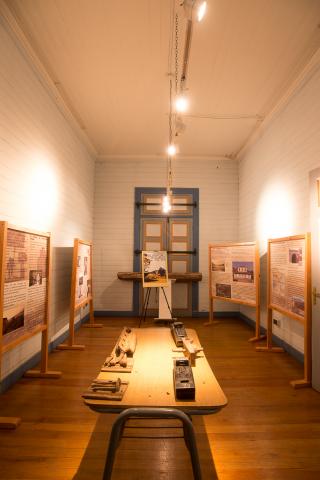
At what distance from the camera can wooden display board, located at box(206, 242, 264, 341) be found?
5094 millimetres

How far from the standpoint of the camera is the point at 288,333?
4.24m

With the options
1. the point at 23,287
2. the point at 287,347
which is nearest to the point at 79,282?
the point at 23,287

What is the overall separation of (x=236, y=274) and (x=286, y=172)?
2155 mm

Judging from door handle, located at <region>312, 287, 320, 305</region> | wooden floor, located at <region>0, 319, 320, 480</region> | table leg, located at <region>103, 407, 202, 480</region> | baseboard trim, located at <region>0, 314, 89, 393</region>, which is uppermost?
door handle, located at <region>312, 287, 320, 305</region>

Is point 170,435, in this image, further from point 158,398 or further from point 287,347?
point 287,347

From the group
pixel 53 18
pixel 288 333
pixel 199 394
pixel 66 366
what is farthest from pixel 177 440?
pixel 53 18

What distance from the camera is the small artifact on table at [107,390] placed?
5.08 ft

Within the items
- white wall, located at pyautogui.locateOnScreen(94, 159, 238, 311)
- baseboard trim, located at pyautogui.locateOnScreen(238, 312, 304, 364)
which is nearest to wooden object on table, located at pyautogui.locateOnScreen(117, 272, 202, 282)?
white wall, located at pyautogui.locateOnScreen(94, 159, 238, 311)

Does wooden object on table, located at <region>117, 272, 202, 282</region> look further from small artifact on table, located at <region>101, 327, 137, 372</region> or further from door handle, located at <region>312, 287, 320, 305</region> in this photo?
small artifact on table, located at <region>101, 327, 137, 372</region>

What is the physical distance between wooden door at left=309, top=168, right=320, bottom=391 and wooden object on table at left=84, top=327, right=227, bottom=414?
1.71 meters

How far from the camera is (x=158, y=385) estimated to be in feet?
5.71

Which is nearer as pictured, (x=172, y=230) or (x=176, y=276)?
(x=176, y=276)

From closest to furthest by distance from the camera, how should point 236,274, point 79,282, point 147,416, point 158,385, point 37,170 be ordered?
point 147,416 → point 158,385 → point 37,170 → point 79,282 → point 236,274

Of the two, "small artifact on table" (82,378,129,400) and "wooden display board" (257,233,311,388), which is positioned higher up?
"wooden display board" (257,233,311,388)
